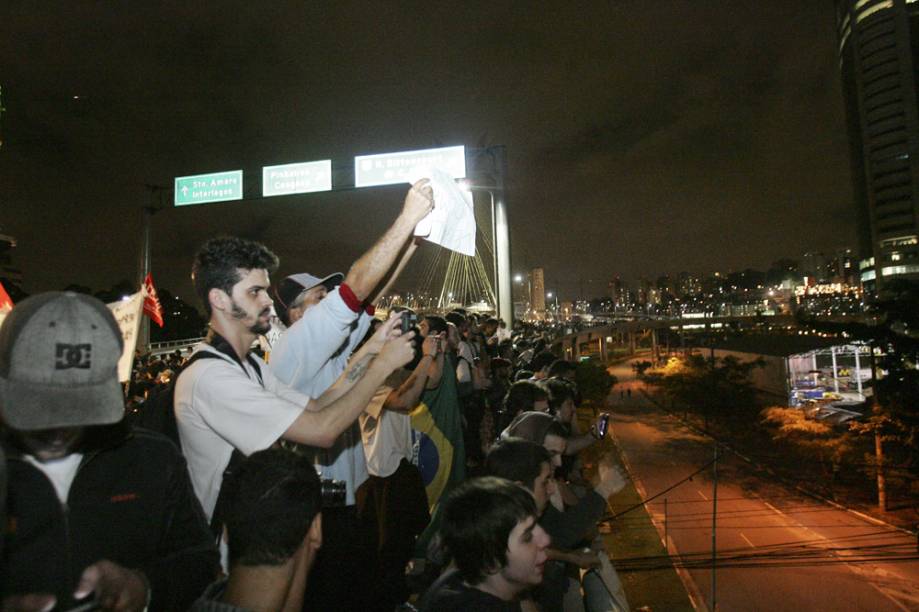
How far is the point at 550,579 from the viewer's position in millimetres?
2965

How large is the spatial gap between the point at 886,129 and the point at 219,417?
122 meters

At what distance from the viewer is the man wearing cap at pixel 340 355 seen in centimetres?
199

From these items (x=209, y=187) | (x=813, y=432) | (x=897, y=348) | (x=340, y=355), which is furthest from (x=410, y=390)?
(x=813, y=432)

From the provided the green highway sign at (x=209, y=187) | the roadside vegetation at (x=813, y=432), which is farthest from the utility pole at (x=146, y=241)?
the roadside vegetation at (x=813, y=432)

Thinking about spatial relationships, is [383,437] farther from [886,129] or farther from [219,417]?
[886,129]

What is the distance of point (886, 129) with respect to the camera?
92.8 meters

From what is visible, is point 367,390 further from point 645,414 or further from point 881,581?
point 645,414

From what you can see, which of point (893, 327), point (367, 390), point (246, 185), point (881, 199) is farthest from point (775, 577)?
point (881, 199)

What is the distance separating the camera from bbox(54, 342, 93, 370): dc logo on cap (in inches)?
45.9

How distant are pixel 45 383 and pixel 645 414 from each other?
228 feet

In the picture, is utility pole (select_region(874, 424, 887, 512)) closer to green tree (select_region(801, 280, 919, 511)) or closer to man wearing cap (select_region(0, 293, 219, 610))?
green tree (select_region(801, 280, 919, 511))

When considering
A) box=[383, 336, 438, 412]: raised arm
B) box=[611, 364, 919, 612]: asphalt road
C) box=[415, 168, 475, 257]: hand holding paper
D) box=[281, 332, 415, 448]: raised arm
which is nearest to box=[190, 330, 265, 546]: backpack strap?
box=[281, 332, 415, 448]: raised arm

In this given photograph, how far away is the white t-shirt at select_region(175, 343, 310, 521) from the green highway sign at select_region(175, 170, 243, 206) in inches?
749

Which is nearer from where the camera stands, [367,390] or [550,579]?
[367,390]
